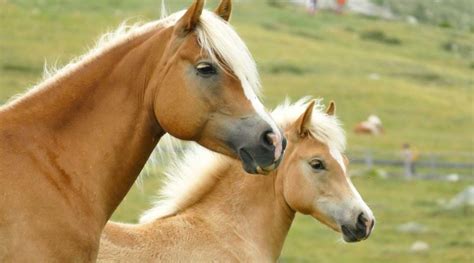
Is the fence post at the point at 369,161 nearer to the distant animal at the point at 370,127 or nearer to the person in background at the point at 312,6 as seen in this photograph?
the distant animal at the point at 370,127

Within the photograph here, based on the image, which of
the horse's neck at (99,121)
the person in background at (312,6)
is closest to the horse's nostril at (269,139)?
the horse's neck at (99,121)

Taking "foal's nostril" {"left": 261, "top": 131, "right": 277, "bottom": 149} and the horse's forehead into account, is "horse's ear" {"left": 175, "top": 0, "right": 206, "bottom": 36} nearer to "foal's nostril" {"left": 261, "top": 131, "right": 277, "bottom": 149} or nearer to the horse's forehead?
"foal's nostril" {"left": 261, "top": 131, "right": 277, "bottom": 149}

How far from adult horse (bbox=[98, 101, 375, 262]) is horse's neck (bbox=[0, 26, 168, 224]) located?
4083mm

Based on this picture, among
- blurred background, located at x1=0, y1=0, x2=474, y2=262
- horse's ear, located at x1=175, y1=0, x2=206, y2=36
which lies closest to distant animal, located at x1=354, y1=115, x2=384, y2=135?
blurred background, located at x1=0, y1=0, x2=474, y2=262

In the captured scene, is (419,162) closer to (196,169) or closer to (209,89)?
(196,169)

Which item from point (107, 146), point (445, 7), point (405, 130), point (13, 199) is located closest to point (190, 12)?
point (107, 146)

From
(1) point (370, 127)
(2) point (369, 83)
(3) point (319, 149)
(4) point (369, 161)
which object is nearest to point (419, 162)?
(4) point (369, 161)

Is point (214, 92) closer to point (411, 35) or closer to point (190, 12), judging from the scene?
point (190, 12)

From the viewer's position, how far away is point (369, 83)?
213ft

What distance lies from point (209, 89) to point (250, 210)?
4892 mm

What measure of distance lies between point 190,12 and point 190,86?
42 centimetres

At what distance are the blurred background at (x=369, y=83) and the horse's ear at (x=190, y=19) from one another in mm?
1331

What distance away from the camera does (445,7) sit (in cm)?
12425

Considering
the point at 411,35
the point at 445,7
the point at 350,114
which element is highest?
the point at 350,114
